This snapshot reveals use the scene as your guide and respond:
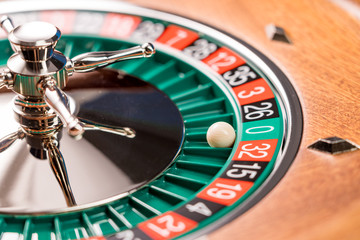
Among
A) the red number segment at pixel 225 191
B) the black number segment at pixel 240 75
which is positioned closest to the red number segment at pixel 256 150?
the red number segment at pixel 225 191

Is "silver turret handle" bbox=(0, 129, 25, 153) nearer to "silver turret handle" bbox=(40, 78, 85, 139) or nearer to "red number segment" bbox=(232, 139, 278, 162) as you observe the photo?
"silver turret handle" bbox=(40, 78, 85, 139)

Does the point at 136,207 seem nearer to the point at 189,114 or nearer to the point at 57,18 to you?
the point at 189,114

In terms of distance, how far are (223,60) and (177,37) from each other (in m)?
0.22

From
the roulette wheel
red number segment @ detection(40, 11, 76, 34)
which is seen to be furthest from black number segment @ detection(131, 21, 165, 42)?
red number segment @ detection(40, 11, 76, 34)

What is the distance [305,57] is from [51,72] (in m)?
0.85

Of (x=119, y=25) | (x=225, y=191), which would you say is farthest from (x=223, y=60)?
(x=225, y=191)

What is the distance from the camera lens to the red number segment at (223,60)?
1.88 meters

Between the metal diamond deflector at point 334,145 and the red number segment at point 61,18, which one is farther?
the red number segment at point 61,18

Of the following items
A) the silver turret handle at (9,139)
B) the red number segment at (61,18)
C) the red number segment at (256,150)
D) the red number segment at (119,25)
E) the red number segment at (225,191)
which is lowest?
the red number segment at (225,191)

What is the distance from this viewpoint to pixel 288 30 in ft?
6.53

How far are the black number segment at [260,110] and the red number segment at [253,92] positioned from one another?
22 mm

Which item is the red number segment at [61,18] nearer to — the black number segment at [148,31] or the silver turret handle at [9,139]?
the black number segment at [148,31]

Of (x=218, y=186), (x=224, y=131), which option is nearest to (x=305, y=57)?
(x=224, y=131)

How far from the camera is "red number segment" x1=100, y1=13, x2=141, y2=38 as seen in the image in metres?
2.05
